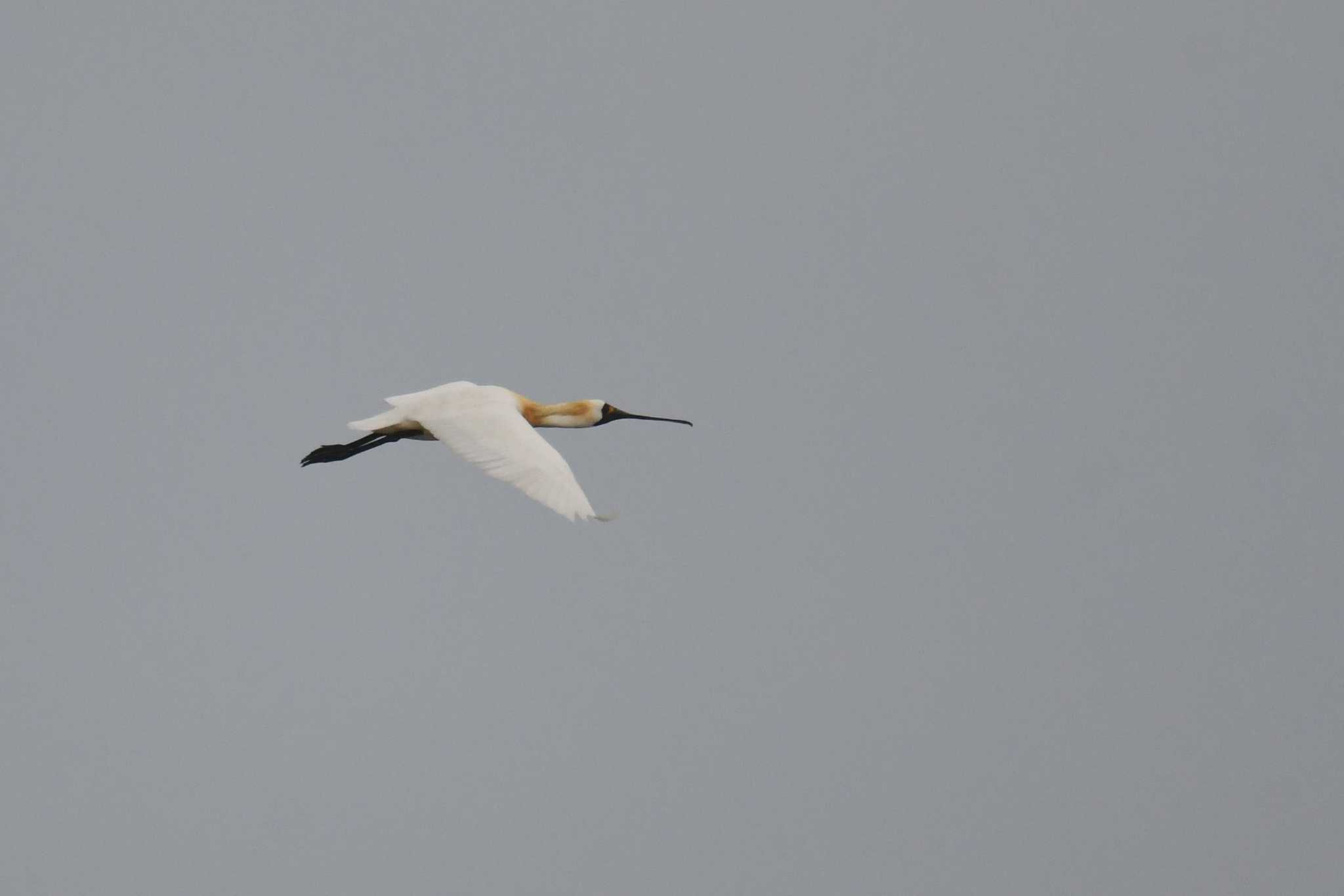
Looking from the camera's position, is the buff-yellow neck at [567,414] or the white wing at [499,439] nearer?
the white wing at [499,439]

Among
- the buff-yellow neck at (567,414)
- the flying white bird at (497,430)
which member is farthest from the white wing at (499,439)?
the buff-yellow neck at (567,414)

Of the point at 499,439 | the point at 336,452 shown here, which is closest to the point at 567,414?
the point at 336,452

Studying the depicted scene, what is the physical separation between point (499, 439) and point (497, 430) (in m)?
0.34

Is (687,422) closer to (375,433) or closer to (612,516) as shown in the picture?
(375,433)

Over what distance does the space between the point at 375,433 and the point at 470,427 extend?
9.90ft

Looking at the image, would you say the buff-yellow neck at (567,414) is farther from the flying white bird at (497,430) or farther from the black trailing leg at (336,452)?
the black trailing leg at (336,452)

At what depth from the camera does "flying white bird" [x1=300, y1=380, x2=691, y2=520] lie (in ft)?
92.2

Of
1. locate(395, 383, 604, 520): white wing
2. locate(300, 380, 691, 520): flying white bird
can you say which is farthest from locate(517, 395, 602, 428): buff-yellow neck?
locate(395, 383, 604, 520): white wing

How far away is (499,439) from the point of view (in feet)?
97.0

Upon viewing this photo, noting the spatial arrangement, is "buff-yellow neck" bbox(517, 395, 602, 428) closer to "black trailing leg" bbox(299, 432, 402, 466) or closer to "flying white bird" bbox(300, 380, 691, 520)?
"flying white bird" bbox(300, 380, 691, 520)

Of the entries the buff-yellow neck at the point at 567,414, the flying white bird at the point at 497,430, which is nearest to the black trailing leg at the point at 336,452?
the flying white bird at the point at 497,430

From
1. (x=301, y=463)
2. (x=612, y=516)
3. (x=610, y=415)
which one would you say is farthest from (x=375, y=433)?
(x=612, y=516)

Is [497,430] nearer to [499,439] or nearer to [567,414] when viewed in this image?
[499,439]

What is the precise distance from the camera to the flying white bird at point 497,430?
92.2 feet
